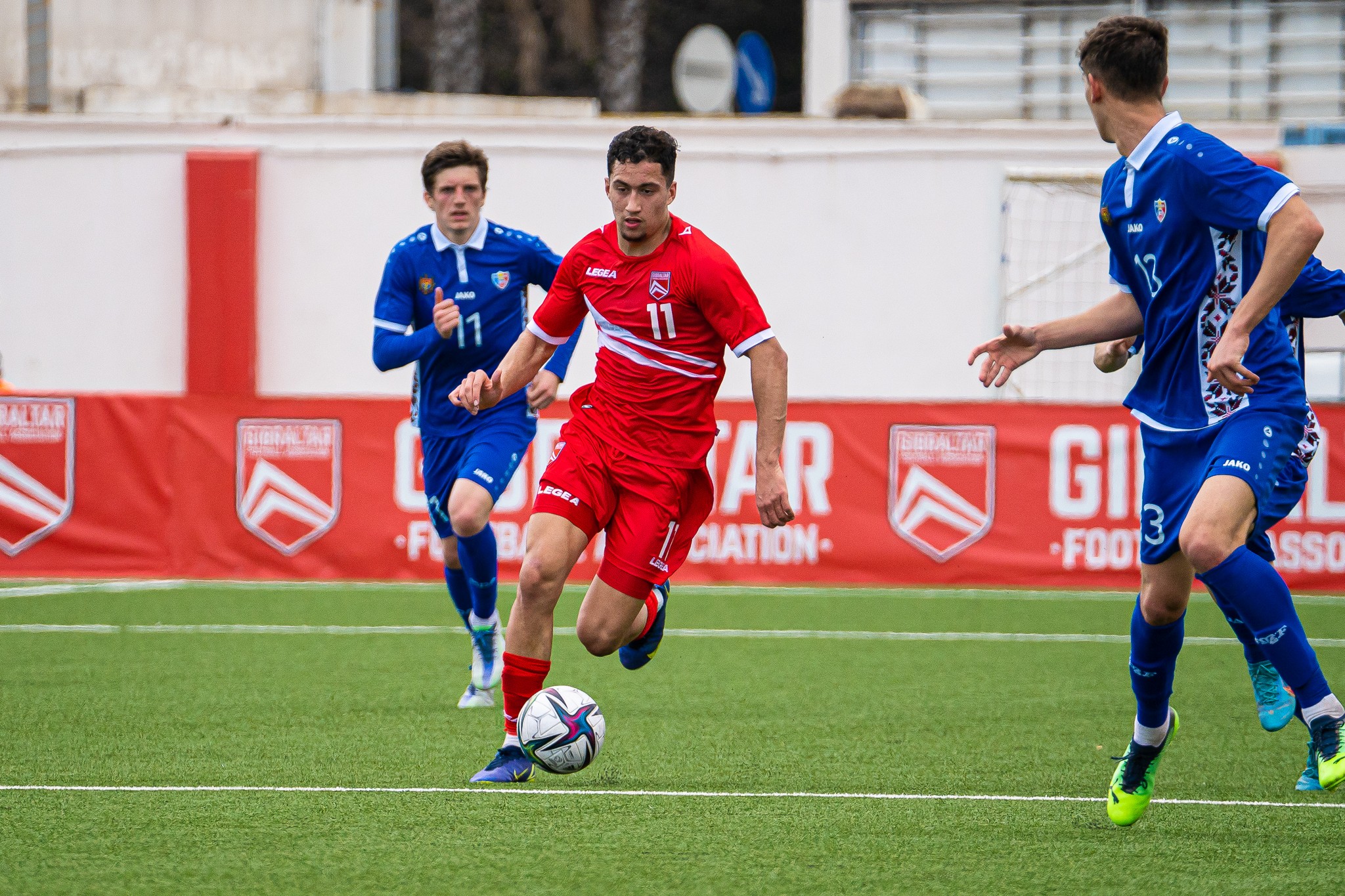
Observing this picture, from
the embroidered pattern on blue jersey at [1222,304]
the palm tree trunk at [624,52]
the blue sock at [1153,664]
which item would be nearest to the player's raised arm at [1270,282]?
the embroidered pattern on blue jersey at [1222,304]

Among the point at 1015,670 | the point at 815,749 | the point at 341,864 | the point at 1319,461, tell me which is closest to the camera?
the point at 341,864

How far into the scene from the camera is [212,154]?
17.3 m

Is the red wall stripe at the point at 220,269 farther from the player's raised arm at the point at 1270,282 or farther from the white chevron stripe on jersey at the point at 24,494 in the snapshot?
the player's raised arm at the point at 1270,282

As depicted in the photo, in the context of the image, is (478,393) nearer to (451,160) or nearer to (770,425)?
(770,425)

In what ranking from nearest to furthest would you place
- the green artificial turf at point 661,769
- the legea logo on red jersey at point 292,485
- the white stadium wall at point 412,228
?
the green artificial turf at point 661,769, the legea logo on red jersey at point 292,485, the white stadium wall at point 412,228

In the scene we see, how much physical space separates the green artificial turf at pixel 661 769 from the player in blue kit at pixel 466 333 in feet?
2.35

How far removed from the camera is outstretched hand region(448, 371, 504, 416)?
566cm

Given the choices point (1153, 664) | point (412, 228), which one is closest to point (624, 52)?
point (412, 228)

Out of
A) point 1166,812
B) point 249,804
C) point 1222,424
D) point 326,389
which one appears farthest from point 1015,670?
point 326,389

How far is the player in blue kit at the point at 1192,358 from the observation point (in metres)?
4.48

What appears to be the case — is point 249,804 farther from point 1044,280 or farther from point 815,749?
point 1044,280

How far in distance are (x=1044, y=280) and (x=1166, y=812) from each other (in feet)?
40.4

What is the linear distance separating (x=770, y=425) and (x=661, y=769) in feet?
4.38

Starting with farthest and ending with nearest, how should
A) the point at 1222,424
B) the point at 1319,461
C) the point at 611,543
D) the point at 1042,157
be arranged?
1. the point at 1042,157
2. the point at 1319,461
3. the point at 611,543
4. the point at 1222,424
